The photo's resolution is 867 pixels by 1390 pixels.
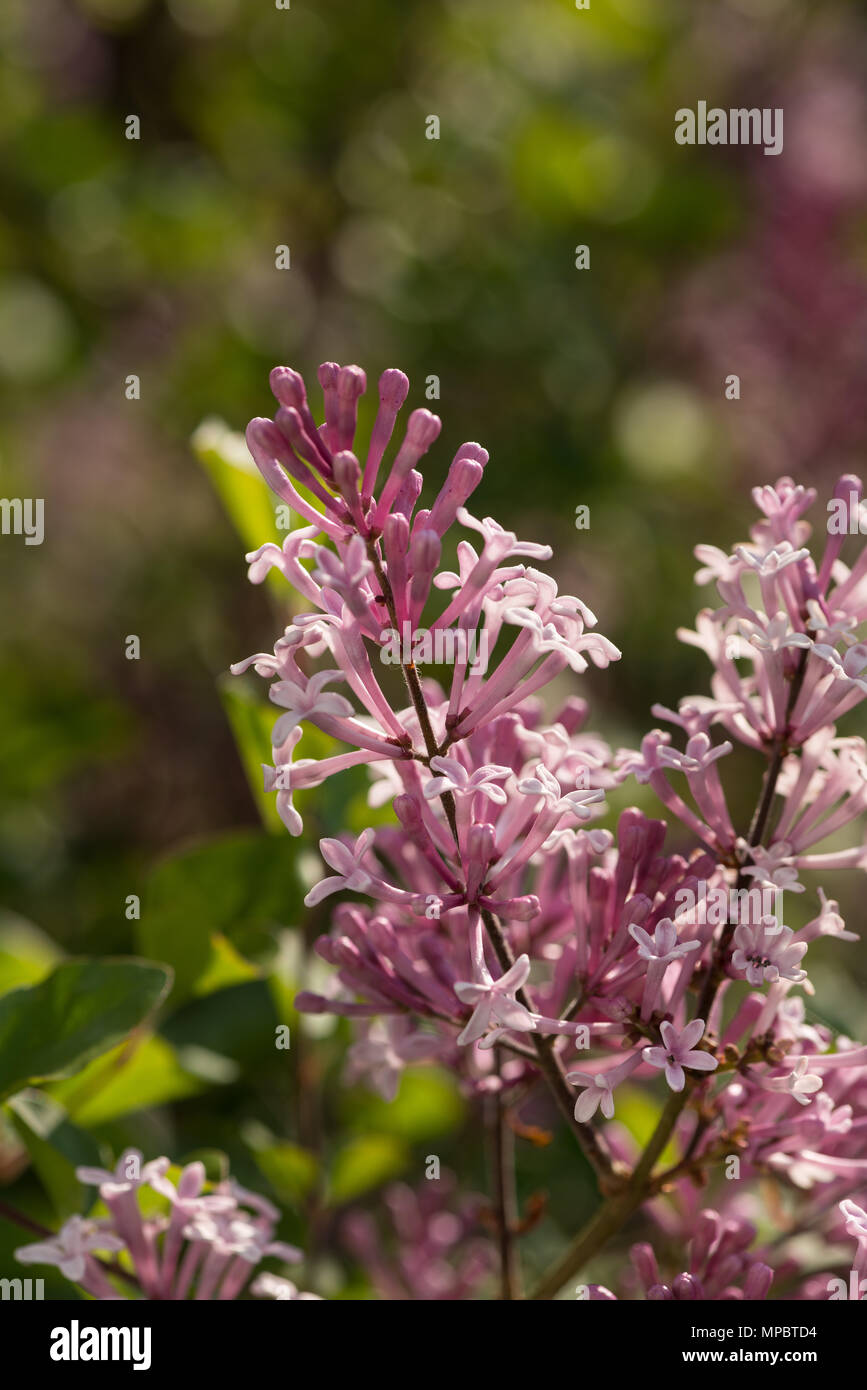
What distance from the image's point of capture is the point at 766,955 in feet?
2.72

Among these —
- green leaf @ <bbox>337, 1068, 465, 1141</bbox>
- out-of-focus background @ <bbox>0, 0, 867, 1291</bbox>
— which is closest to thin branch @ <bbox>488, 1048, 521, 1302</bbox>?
green leaf @ <bbox>337, 1068, 465, 1141</bbox>

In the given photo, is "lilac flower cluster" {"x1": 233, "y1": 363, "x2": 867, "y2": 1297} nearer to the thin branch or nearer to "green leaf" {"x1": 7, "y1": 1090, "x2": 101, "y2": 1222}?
the thin branch

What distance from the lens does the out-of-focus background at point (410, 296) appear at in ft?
9.28

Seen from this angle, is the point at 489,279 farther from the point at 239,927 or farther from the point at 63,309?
Answer: the point at 239,927

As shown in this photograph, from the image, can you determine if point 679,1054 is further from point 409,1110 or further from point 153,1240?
point 409,1110

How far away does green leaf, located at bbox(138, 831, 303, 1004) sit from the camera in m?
1.27

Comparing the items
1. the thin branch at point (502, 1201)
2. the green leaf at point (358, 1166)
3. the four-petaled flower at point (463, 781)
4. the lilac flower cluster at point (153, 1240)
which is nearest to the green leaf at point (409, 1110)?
the green leaf at point (358, 1166)

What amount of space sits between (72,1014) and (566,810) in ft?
1.50

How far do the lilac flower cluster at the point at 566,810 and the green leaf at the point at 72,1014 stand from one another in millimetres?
139

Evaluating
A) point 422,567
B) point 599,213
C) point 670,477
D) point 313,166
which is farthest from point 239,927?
point 313,166

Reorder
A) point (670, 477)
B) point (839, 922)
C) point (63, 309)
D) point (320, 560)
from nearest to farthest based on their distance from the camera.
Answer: point (320, 560) → point (839, 922) → point (670, 477) → point (63, 309)

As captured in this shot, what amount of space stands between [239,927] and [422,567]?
602 millimetres

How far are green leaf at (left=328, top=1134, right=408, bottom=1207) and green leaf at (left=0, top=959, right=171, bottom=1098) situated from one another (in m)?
0.52

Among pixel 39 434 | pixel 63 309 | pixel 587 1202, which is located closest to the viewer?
pixel 587 1202
